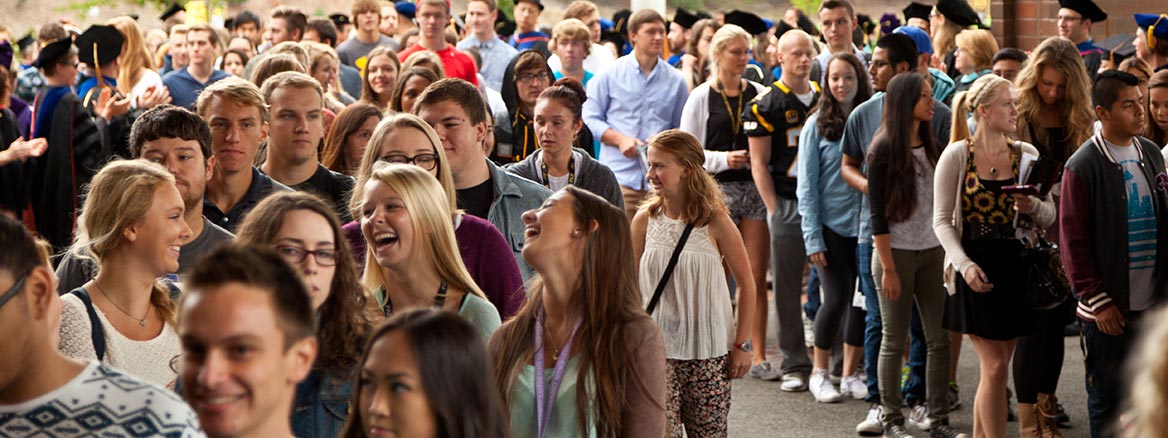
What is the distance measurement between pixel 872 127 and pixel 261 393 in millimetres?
5261

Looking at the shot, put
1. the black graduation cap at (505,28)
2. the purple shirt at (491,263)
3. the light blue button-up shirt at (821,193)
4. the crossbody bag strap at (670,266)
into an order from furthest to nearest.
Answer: the black graduation cap at (505,28), the light blue button-up shirt at (821,193), the crossbody bag strap at (670,266), the purple shirt at (491,263)

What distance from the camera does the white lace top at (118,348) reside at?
11.4 feet

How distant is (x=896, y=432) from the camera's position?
6.57 meters

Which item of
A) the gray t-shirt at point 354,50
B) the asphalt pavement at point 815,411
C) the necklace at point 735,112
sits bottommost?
the asphalt pavement at point 815,411

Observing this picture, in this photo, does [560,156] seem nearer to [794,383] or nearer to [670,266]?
[670,266]

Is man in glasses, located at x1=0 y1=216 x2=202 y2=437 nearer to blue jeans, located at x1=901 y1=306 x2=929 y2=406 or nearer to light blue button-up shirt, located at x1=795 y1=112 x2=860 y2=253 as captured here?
blue jeans, located at x1=901 y1=306 x2=929 y2=406

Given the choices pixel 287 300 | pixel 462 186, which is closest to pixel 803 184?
pixel 462 186

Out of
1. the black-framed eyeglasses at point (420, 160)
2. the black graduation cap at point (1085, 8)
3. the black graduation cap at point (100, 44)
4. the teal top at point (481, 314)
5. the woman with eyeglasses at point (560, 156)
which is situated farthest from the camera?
the black graduation cap at point (1085, 8)

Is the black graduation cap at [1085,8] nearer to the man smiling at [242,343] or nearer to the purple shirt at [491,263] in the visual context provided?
the purple shirt at [491,263]

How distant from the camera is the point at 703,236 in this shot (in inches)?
224

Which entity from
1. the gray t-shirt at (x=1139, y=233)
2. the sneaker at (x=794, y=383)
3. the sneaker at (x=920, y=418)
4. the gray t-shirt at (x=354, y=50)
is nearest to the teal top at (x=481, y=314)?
the gray t-shirt at (x=1139, y=233)

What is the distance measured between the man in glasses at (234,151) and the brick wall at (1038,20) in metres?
8.61

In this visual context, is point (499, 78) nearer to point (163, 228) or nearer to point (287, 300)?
point (163, 228)

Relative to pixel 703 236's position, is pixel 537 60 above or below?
above
